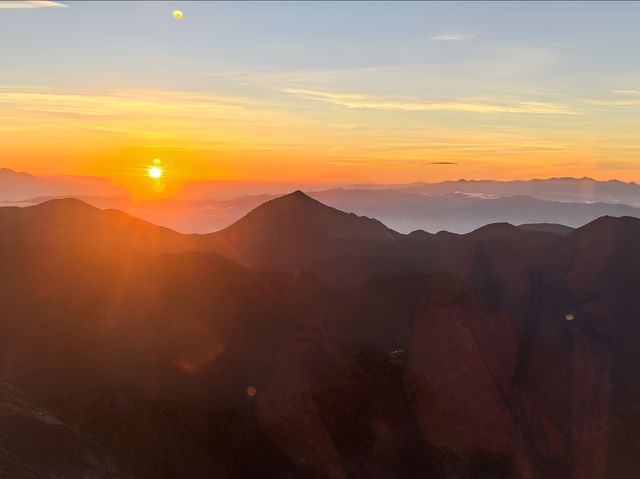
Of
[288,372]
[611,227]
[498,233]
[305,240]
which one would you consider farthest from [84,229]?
[611,227]

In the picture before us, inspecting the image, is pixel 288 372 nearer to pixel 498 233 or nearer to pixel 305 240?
pixel 305 240

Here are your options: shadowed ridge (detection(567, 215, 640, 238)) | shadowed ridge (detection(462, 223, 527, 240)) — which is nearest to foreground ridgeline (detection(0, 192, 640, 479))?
shadowed ridge (detection(567, 215, 640, 238))

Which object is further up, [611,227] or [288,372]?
[611,227]

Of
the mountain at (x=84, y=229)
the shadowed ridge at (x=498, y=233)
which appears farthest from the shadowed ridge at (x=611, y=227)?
the mountain at (x=84, y=229)

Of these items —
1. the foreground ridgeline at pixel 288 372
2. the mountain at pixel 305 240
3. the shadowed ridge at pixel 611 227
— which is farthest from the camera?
the shadowed ridge at pixel 611 227

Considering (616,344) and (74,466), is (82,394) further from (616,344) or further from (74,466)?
(616,344)

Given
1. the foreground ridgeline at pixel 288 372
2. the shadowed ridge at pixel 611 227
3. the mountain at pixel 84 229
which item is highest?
the shadowed ridge at pixel 611 227

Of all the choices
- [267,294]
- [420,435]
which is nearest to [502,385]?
[420,435]

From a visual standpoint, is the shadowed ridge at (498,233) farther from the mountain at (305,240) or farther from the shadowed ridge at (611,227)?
the mountain at (305,240)
